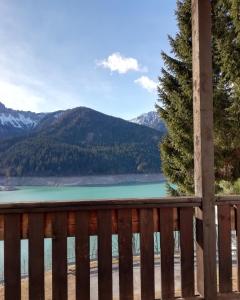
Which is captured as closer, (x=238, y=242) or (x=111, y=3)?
(x=238, y=242)

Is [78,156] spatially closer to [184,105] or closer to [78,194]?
[78,194]

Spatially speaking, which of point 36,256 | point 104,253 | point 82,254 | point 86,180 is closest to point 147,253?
point 104,253

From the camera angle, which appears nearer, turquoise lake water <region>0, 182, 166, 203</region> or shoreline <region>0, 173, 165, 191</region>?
turquoise lake water <region>0, 182, 166, 203</region>

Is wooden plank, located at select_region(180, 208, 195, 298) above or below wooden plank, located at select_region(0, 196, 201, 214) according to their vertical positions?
below

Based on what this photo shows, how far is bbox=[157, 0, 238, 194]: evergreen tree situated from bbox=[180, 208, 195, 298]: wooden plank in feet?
25.1

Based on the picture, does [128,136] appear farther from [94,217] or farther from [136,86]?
[94,217]

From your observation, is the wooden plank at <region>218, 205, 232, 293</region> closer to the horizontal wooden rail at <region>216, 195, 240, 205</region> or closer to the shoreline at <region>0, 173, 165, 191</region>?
the horizontal wooden rail at <region>216, 195, 240, 205</region>

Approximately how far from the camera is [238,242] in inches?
90.9

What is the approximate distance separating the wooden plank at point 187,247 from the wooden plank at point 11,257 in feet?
3.28

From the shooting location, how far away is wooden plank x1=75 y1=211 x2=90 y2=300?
6.69ft

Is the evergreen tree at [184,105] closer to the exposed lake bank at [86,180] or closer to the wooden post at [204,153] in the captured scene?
the wooden post at [204,153]

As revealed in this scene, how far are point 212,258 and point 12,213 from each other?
1247 mm

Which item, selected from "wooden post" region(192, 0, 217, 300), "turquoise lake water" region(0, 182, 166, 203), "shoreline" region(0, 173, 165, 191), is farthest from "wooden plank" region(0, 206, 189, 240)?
"shoreline" region(0, 173, 165, 191)

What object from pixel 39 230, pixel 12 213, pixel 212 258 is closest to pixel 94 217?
pixel 39 230
